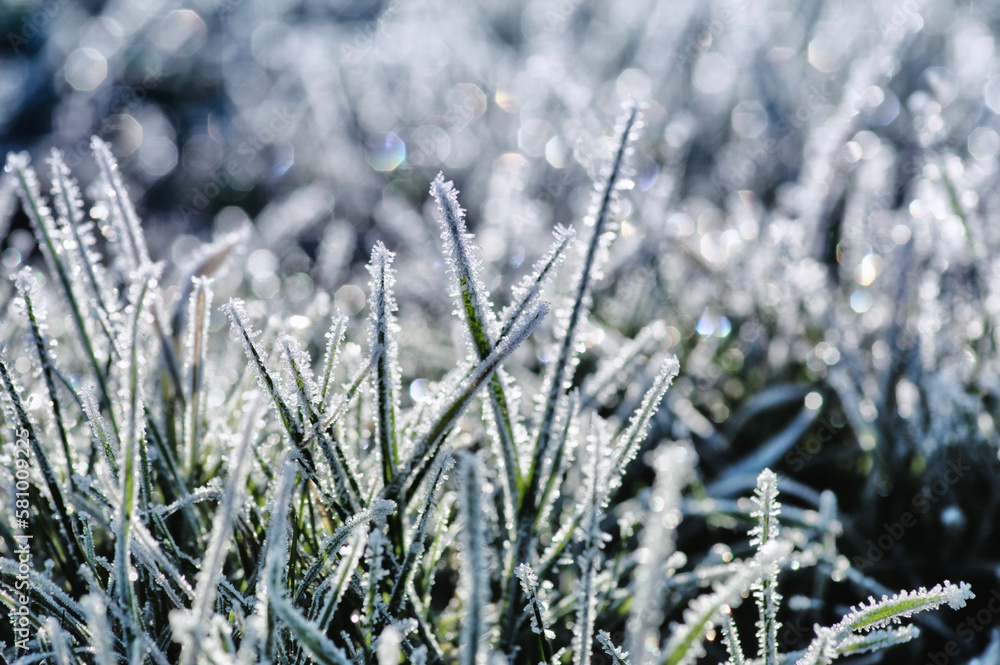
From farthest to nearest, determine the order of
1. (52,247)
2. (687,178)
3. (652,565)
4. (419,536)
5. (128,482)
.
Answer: (687,178)
(52,247)
(419,536)
(128,482)
(652,565)

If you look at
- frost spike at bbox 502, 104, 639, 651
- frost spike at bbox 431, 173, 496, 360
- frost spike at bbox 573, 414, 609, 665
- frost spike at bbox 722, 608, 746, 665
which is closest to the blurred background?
frost spike at bbox 502, 104, 639, 651

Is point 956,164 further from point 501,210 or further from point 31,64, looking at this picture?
point 31,64

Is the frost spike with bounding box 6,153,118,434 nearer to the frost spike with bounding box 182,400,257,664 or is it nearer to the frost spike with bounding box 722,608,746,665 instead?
the frost spike with bounding box 182,400,257,664

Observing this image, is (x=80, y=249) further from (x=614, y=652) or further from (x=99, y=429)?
(x=614, y=652)

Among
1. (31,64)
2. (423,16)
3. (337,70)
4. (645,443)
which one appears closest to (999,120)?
(645,443)

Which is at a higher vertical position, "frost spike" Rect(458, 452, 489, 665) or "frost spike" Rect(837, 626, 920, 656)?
"frost spike" Rect(458, 452, 489, 665)

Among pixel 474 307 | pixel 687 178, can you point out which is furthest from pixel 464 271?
pixel 687 178
